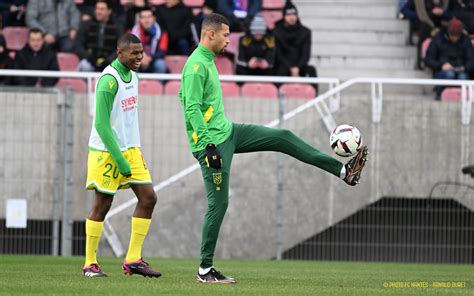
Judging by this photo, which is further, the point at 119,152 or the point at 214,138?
the point at 119,152

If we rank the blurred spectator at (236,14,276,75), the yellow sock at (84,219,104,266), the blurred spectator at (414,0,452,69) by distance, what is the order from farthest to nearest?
the blurred spectator at (414,0,452,69)
the blurred spectator at (236,14,276,75)
the yellow sock at (84,219,104,266)

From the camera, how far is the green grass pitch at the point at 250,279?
9930 millimetres

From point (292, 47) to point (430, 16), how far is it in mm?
3072

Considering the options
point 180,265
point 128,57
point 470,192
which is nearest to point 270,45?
point 470,192

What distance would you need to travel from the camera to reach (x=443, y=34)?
20578 mm

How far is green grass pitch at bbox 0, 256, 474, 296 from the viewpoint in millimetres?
9930

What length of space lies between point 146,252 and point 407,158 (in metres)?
3.94

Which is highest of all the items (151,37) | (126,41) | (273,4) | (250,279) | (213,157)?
(273,4)

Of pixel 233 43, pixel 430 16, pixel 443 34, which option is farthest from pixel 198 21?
pixel 430 16

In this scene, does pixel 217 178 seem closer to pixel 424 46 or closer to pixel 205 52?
pixel 205 52

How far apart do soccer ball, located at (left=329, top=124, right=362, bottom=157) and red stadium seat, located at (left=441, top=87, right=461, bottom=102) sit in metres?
6.93

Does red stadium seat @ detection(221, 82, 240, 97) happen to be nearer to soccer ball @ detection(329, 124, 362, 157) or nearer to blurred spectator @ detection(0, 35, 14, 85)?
blurred spectator @ detection(0, 35, 14, 85)

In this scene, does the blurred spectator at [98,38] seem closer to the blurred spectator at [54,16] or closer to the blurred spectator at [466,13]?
the blurred spectator at [54,16]

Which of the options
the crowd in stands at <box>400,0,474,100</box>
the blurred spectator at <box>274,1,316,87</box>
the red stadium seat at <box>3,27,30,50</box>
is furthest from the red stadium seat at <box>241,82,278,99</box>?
the red stadium seat at <box>3,27,30,50</box>
